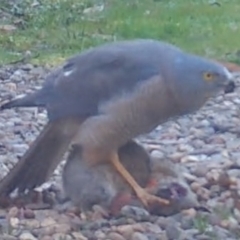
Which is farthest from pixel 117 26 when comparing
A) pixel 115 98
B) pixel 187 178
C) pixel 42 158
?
pixel 115 98

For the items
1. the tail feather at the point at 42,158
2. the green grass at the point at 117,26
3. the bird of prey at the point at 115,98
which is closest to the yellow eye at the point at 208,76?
the bird of prey at the point at 115,98

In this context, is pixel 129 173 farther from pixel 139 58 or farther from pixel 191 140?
pixel 191 140

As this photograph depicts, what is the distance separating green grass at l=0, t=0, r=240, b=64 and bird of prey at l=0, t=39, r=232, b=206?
541cm

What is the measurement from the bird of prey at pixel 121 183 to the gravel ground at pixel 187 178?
76mm

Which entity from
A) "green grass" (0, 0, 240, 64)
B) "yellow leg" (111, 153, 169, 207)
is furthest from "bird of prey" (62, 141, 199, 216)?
"green grass" (0, 0, 240, 64)

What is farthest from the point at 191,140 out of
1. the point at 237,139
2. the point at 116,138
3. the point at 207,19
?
the point at 207,19

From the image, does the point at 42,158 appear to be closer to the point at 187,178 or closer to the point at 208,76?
the point at 187,178

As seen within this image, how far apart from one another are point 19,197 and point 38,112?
2.76 m

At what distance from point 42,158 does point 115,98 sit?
56cm

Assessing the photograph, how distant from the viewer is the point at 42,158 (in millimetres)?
6723

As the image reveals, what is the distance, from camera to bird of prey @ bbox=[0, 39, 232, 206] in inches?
250

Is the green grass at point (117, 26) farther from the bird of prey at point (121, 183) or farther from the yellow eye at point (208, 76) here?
the yellow eye at point (208, 76)

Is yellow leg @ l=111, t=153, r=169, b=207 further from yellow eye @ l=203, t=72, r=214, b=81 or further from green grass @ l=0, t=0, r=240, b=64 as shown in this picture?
green grass @ l=0, t=0, r=240, b=64

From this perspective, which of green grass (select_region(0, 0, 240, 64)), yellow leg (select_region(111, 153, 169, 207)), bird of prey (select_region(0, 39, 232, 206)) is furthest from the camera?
green grass (select_region(0, 0, 240, 64))
